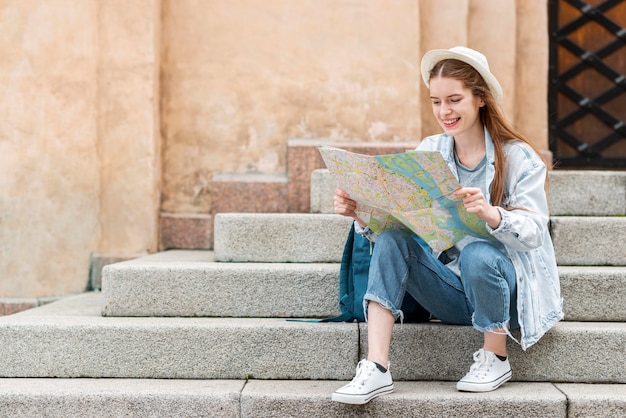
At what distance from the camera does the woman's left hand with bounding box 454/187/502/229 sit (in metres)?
2.61

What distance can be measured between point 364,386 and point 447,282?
534 mm

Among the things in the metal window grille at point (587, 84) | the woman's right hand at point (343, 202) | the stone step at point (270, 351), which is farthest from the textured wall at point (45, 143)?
the metal window grille at point (587, 84)

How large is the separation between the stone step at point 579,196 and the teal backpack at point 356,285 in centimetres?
106

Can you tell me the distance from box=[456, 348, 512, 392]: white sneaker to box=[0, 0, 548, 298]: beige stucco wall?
2.25 meters

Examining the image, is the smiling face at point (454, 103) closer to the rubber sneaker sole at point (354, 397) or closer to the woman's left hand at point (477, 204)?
the woman's left hand at point (477, 204)

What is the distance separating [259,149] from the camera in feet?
16.1

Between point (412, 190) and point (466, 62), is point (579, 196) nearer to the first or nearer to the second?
point (466, 62)

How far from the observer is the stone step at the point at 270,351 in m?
3.10

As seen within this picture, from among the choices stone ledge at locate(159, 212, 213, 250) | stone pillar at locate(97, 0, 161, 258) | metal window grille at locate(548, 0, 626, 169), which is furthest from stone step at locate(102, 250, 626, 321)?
metal window grille at locate(548, 0, 626, 169)

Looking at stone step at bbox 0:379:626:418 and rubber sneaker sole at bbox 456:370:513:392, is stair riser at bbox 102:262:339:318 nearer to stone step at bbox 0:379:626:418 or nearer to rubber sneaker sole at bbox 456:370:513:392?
stone step at bbox 0:379:626:418

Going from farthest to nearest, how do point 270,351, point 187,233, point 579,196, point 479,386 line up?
point 187,233 < point 579,196 < point 270,351 < point 479,386

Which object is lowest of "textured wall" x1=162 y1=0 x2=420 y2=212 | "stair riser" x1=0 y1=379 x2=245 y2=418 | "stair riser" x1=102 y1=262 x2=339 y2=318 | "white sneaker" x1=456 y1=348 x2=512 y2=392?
"stair riser" x1=0 y1=379 x2=245 y2=418

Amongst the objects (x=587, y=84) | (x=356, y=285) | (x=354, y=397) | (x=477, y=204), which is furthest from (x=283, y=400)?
(x=587, y=84)

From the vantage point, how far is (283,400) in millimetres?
2869
